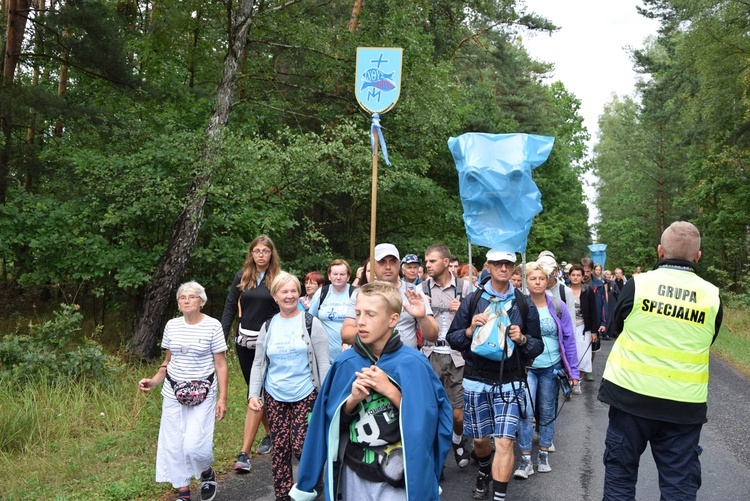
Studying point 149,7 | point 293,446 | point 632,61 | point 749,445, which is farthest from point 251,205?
point 632,61

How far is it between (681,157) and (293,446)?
40757 mm

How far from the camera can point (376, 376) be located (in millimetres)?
2873

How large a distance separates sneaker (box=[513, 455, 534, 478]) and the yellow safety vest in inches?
85.8

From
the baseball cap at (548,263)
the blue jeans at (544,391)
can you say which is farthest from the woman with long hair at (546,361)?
the baseball cap at (548,263)

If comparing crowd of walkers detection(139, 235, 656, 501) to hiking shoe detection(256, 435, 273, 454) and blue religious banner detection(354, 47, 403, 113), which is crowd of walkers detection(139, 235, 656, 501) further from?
blue religious banner detection(354, 47, 403, 113)

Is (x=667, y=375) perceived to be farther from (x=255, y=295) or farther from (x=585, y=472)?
(x=255, y=295)

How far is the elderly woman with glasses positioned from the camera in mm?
4789

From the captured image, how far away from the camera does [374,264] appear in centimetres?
571

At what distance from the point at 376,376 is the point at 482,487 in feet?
9.13

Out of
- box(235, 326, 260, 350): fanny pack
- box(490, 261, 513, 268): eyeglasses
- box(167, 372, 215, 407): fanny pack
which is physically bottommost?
box(167, 372, 215, 407): fanny pack

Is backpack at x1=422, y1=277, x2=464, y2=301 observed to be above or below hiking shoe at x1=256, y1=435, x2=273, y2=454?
above

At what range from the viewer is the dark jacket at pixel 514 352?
4.88 m

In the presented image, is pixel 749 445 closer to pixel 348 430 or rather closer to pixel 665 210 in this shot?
pixel 348 430

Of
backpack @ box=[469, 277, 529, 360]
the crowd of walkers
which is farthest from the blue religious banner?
backpack @ box=[469, 277, 529, 360]
